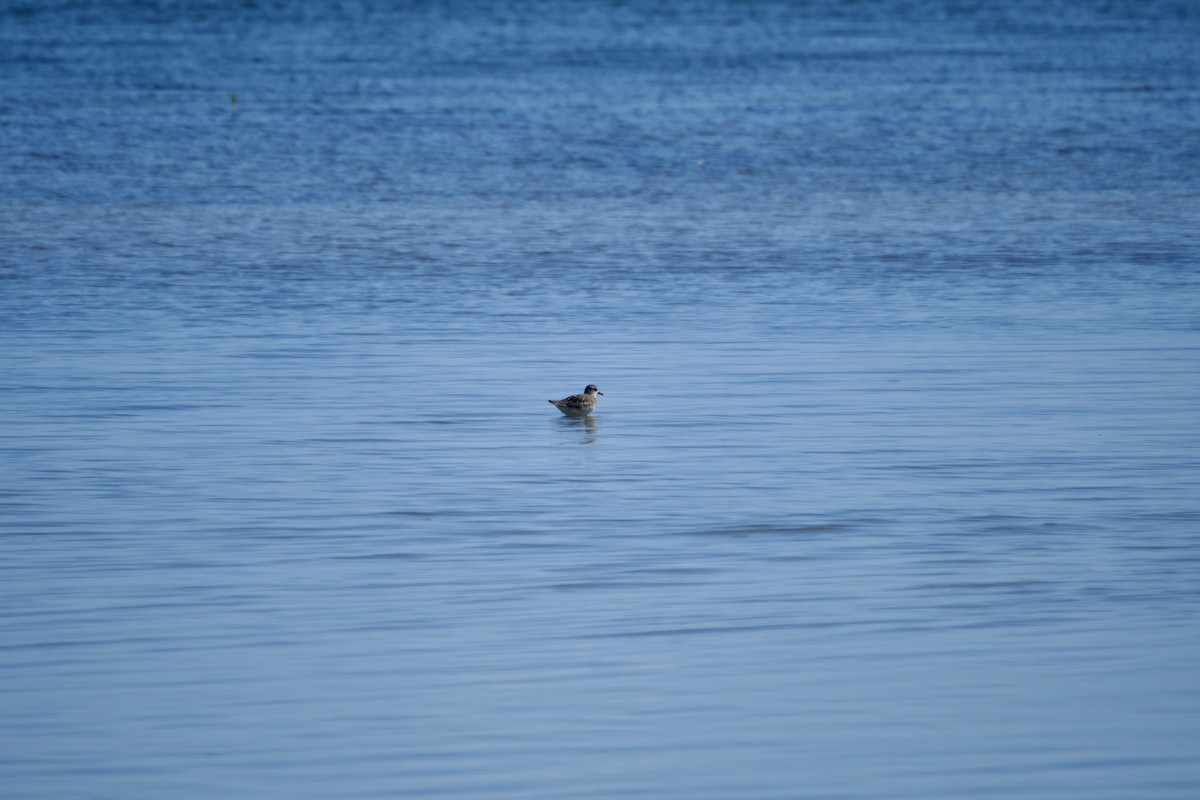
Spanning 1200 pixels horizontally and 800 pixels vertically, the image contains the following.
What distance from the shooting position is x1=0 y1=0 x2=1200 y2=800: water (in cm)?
702

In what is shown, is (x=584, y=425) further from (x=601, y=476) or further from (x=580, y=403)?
(x=601, y=476)

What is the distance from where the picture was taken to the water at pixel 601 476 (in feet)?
23.0

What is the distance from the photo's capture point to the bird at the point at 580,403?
1255cm

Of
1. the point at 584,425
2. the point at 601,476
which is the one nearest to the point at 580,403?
the point at 584,425

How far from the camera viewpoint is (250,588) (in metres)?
8.79

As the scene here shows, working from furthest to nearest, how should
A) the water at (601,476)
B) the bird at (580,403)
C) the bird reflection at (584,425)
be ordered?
the bird at (580,403) < the bird reflection at (584,425) < the water at (601,476)

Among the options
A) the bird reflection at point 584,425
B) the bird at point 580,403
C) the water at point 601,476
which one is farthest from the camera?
the bird at point 580,403

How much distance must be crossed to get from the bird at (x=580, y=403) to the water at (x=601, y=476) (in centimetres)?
10

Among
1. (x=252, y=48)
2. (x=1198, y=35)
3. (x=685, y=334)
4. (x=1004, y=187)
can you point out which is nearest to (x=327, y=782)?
(x=685, y=334)

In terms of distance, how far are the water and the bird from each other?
10cm

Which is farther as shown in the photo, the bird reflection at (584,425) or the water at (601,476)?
the bird reflection at (584,425)

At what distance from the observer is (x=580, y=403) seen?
1259 cm

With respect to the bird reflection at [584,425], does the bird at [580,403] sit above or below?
above

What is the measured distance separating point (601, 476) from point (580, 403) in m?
1.48
